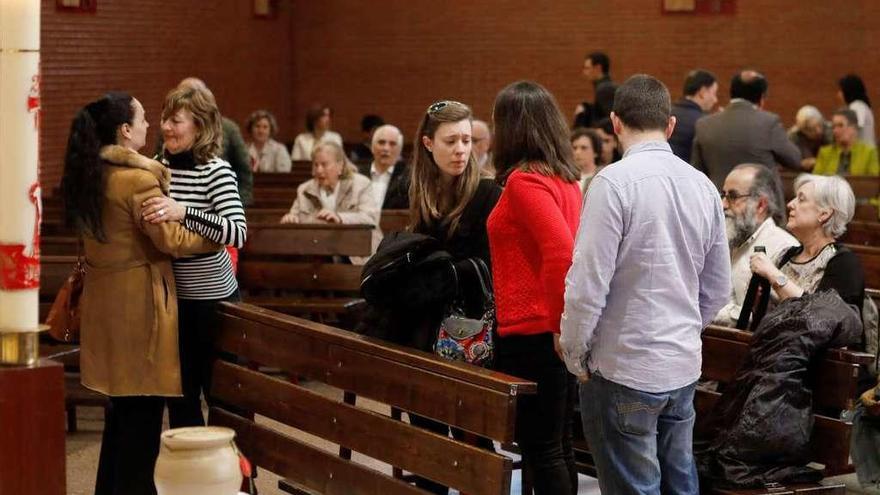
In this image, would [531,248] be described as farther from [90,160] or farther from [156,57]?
[156,57]

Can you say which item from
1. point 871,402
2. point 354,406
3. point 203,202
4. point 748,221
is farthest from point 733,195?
point 203,202

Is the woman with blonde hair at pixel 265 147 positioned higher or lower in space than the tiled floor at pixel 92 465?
higher

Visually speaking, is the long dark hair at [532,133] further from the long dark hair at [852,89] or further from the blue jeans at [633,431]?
the long dark hair at [852,89]

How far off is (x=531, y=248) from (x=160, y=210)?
4.45ft

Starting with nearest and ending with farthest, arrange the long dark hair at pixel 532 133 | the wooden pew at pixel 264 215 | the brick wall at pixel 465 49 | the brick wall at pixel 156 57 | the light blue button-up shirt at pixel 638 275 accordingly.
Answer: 1. the light blue button-up shirt at pixel 638 275
2. the long dark hair at pixel 532 133
3. the wooden pew at pixel 264 215
4. the brick wall at pixel 156 57
5. the brick wall at pixel 465 49

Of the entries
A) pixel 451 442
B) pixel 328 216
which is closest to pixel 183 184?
pixel 451 442

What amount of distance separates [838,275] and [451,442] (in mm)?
1995

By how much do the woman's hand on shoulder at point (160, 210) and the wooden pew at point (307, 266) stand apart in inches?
118

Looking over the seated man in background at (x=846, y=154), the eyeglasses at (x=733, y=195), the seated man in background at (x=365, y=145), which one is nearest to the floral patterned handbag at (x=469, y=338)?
the eyeglasses at (x=733, y=195)

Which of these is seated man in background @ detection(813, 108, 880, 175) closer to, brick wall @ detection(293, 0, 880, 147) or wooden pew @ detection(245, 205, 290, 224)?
brick wall @ detection(293, 0, 880, 147)

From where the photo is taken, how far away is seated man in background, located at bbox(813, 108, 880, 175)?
465 inches

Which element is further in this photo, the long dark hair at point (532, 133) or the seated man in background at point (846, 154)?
the seated man in background at point (846, 154)

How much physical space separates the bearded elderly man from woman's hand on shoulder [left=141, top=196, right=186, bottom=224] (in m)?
2.34

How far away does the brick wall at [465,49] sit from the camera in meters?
15.3
